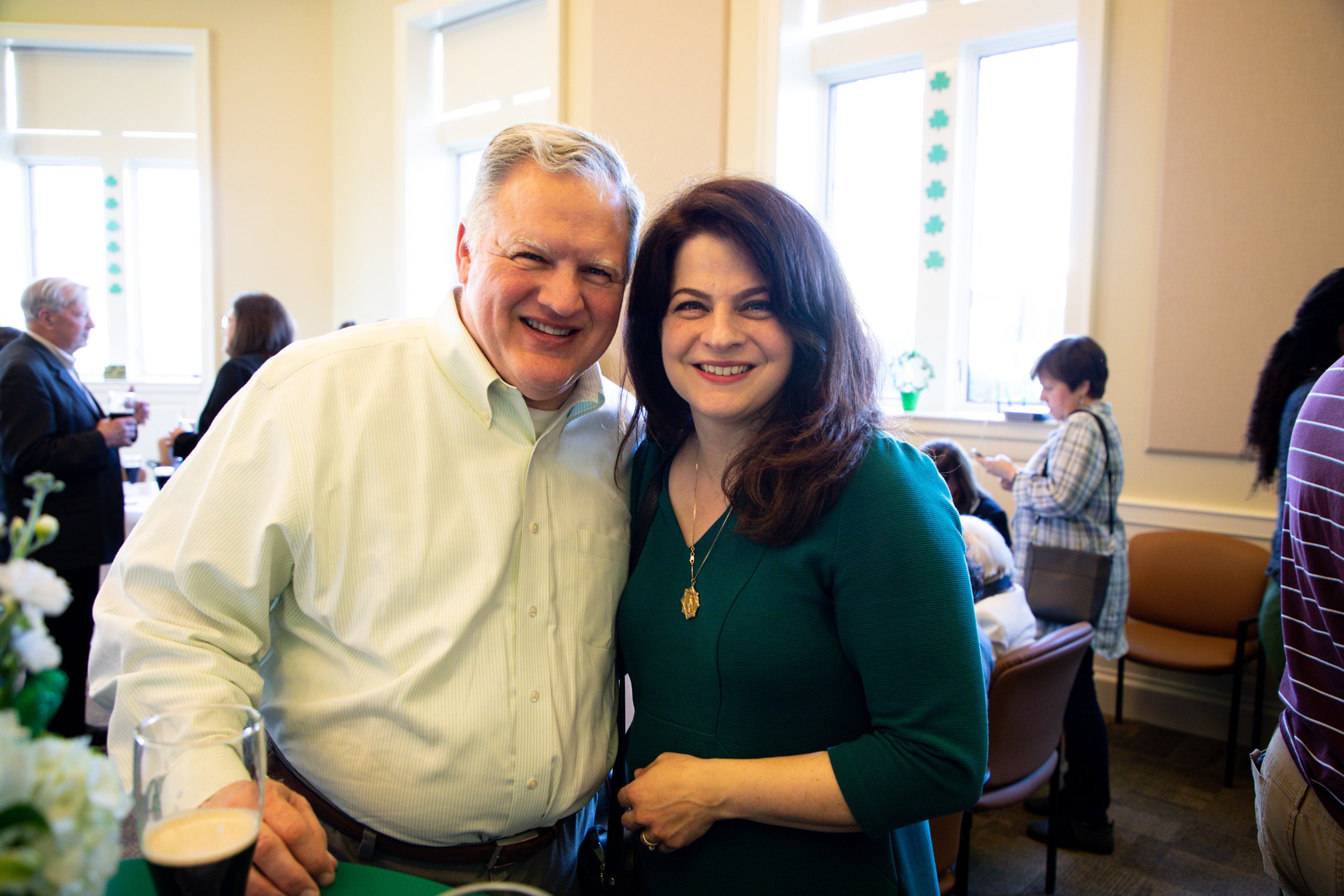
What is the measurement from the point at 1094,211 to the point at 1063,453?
136 centimetres

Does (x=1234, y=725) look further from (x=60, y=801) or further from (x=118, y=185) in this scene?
(x=118, y=185)

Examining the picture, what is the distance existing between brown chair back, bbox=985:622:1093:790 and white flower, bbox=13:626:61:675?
1.90 meters

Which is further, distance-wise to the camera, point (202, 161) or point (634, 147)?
point (202, 161)

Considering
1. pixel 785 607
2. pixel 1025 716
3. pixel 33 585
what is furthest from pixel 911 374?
pixel 33 585

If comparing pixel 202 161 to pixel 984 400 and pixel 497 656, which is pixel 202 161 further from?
pixel 497 656

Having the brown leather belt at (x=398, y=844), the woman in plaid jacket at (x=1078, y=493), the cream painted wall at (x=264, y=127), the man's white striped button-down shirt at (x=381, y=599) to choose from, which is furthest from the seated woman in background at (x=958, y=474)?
the cream painted wall at (x=264, y=127)

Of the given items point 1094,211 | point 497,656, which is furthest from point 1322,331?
point 497,656

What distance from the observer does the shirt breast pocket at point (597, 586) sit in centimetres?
129

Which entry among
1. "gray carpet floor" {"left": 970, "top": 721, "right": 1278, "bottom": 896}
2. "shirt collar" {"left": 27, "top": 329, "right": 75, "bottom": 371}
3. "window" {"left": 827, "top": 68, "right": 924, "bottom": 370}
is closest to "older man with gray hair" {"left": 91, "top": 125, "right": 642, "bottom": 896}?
"gray carpet floor" {"left": 970, "top": 721, "right": 1278, "bottom": 896}

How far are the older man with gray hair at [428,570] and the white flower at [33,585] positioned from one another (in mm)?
626

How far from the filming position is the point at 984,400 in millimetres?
4648

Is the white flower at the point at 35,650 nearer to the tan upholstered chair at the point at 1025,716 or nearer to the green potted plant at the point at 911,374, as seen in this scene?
the tan upholstered chair at the point at 1025,716

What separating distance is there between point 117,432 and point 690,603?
120 inches

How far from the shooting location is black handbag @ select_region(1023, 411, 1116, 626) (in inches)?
122
